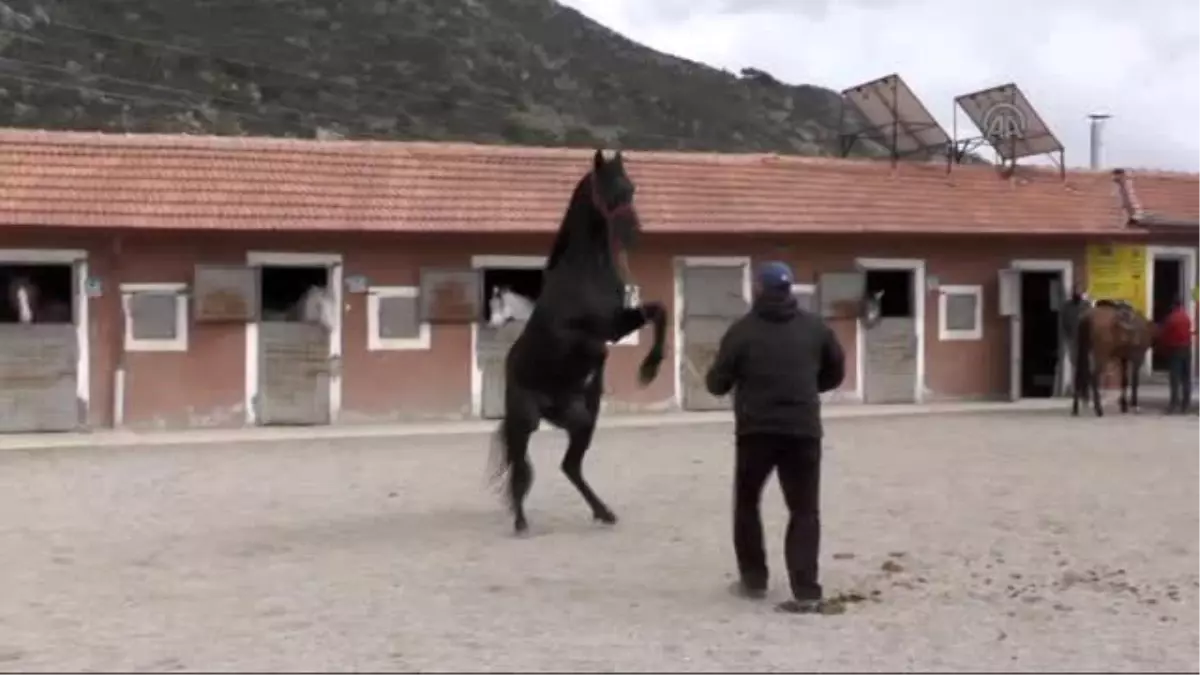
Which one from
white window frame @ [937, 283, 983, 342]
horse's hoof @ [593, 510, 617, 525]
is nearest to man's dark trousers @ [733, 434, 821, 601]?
horse's hoof @ [593, 510, 617, 525]

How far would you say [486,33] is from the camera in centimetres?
6134

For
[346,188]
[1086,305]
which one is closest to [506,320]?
[346,188]

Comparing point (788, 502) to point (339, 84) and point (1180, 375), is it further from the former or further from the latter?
point (339, 84)

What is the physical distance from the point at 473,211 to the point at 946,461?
7404mm

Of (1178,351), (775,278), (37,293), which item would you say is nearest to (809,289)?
(1178,351)

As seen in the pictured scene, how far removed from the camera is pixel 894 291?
22344 mm

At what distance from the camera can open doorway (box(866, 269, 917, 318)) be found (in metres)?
22.0

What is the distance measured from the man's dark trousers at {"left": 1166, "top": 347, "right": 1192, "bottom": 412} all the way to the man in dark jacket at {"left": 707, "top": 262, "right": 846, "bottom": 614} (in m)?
14.5

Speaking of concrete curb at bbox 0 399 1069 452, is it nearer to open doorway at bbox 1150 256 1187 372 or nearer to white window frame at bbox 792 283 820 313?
white window frame at bbox 792 283 820 313

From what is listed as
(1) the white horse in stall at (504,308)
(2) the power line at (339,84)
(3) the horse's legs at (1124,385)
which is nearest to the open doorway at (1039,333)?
(3) the horse's legs at (1124,385)

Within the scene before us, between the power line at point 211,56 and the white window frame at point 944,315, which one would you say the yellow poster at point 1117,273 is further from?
the power line at point 211,56

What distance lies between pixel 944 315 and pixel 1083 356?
239 cm

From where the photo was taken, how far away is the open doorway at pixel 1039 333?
23.1m

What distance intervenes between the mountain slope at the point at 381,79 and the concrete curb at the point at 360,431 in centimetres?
2492
